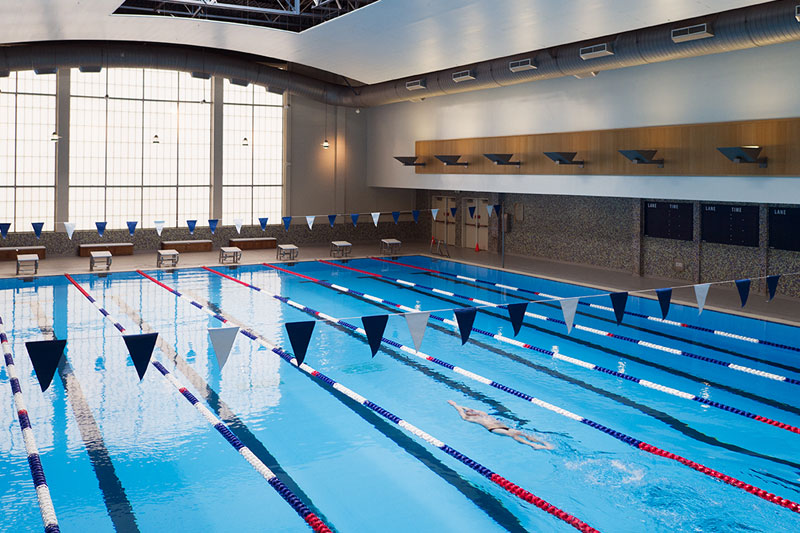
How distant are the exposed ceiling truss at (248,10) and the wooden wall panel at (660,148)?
5298 millimetres

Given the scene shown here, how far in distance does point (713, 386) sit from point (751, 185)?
16.6 ft

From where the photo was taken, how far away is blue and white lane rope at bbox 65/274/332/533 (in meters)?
5.73

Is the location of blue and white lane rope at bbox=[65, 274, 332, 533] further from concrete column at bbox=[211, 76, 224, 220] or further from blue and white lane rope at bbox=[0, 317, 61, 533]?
concrete column at bbox=[211, 76, 224, 220]

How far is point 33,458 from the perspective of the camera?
6.68 metres

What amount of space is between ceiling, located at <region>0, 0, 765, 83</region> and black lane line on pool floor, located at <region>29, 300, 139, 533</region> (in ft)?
24.6

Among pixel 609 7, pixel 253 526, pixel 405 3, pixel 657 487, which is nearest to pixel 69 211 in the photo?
pixel 405 3

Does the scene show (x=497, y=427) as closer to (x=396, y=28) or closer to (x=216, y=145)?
(x=396, y=28)

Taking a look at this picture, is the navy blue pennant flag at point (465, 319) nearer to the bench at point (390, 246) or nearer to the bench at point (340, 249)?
the bench at point (340, 249)

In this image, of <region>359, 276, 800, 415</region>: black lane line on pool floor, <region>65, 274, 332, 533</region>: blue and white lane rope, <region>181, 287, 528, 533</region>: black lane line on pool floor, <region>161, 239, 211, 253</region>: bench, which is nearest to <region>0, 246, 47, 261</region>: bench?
<region>161, 239, 211, 253</region>: bench

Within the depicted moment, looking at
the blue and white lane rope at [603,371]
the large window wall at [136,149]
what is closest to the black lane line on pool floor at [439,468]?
the blue and white lane rope at [603,371]

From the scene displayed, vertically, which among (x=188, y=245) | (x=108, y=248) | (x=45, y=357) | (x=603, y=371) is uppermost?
(x=188, y=245)

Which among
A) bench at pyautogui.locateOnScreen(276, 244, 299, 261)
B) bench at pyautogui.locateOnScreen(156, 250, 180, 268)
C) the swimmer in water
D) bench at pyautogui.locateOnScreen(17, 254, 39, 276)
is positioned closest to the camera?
the swimmer in water

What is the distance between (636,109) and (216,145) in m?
13.1

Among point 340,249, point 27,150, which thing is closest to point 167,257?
point 340,249
